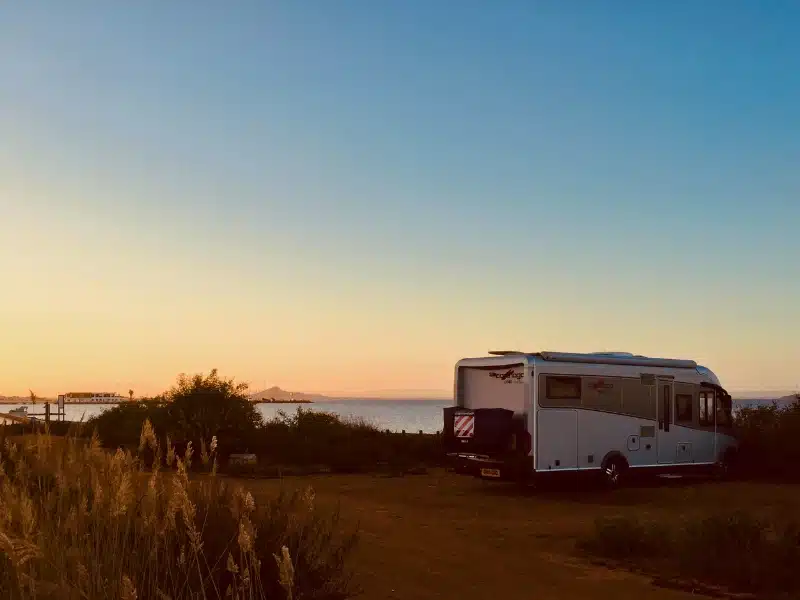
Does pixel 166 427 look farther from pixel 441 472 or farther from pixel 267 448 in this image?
pixel 441 472

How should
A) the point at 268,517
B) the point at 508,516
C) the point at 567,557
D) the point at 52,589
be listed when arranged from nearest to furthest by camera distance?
the point at 52,589 → the point at 268,517 → the point at 567,557 → the point at 508,516

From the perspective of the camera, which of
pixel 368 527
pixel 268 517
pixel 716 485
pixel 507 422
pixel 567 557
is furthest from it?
pixel 716 485

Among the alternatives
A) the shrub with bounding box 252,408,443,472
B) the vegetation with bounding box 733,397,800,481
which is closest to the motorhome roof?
the vegetation with bounding box 733,397,800,481

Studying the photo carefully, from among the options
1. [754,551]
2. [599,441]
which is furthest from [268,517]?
[599,441]

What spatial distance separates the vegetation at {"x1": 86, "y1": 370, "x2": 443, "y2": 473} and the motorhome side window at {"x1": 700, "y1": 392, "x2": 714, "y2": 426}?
23.5 ft

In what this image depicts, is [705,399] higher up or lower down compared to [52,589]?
higher up

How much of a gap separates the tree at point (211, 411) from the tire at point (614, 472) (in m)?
9.59

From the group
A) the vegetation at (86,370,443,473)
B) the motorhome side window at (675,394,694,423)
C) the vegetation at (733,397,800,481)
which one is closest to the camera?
the motorhome side window at (675,394,694,423)

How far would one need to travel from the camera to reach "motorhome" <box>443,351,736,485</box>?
1538 centimetres

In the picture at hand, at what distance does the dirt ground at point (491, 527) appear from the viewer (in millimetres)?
7730

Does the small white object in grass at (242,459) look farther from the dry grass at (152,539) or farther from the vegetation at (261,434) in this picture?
the dry grass at (152,539)

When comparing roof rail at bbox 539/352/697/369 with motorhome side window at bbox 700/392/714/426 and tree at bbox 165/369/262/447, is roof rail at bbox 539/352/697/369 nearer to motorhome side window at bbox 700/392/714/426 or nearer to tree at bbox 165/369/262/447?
motorhome side window at bbox 700/392/714/426

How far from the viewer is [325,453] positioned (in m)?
21.4

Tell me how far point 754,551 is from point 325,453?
14.1 m
